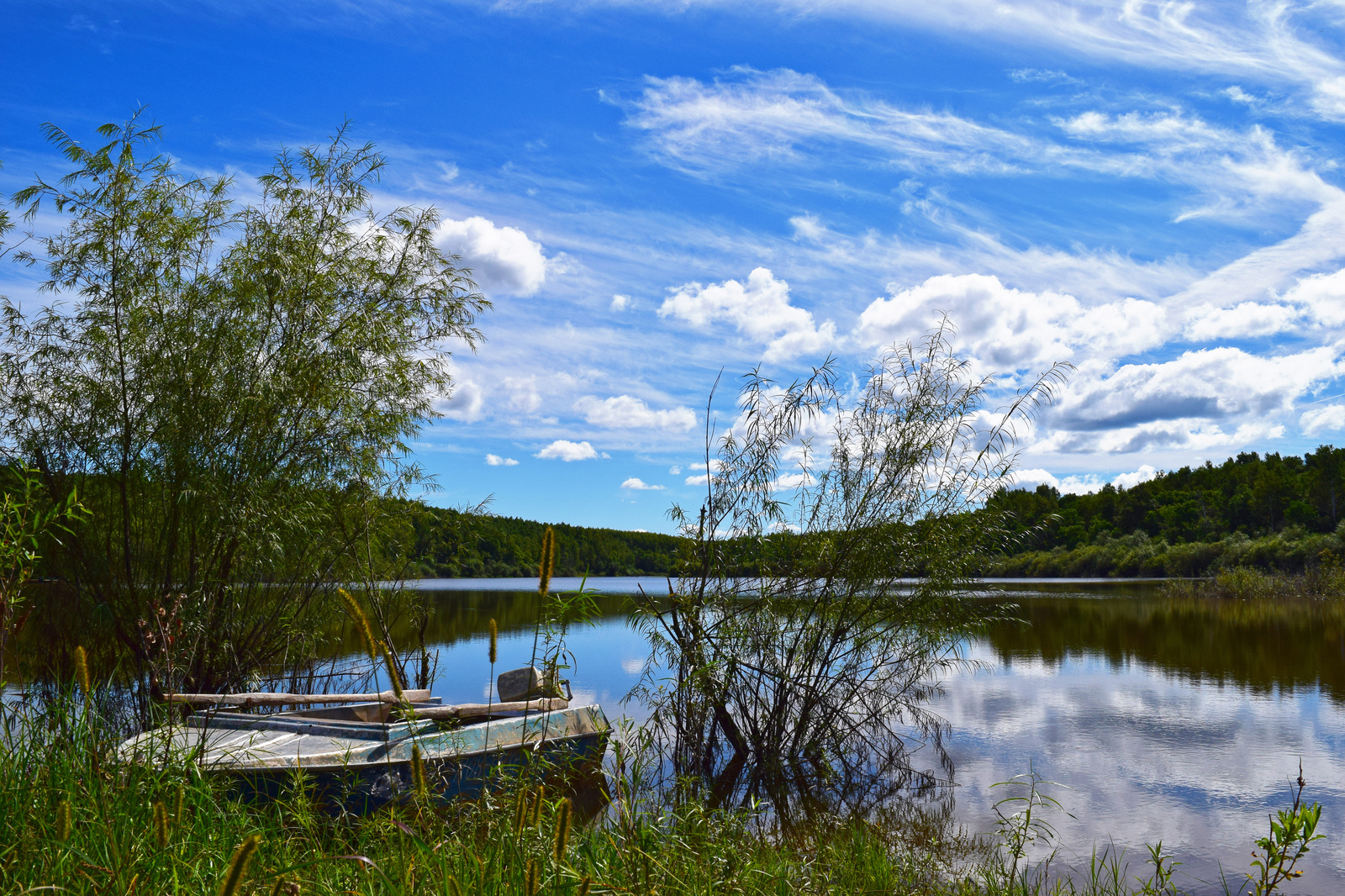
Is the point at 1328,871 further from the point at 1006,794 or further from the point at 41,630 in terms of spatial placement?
the point at 41,630

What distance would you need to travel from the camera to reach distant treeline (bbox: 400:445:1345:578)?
45438 mm

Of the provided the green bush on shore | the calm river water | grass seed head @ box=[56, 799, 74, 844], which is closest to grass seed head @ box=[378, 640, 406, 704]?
grass seed head @ box=[56, 799, 74, 844]

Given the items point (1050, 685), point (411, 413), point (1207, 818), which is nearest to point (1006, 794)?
point (1207, 818)

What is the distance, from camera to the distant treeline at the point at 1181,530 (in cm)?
4544

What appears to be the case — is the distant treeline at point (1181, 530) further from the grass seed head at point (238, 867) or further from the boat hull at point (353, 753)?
the grass seed head at point (238, 867)

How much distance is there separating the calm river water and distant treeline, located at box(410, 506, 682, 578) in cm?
252

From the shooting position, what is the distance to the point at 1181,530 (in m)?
62.3

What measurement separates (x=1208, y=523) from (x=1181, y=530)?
108 inches

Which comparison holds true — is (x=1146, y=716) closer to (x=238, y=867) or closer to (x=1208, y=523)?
(x=238, y=867)

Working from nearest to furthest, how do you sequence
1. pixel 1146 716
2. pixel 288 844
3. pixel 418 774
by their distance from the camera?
pixel 418 774 → pixel 288 844 → pixel 1146 716

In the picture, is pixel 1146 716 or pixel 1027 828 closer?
pixel 1027 828

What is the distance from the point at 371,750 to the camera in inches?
287

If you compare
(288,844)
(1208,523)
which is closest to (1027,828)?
(288,844)

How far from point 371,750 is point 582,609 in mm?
4931
